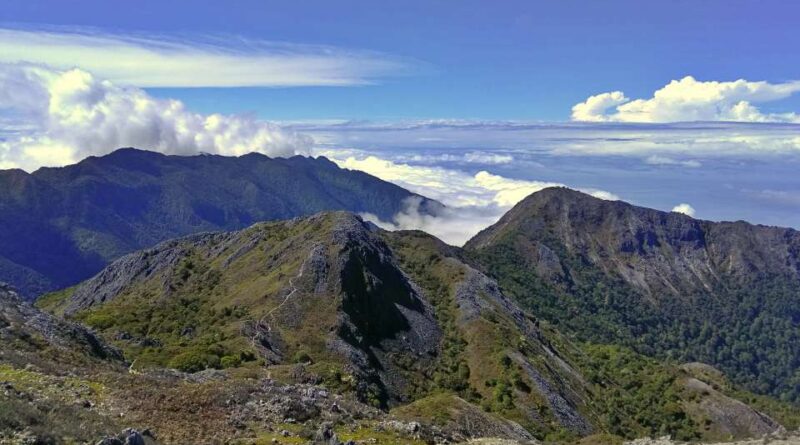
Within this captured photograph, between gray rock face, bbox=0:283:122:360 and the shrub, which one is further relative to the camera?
the shrub

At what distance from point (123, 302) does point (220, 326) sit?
5426 cm

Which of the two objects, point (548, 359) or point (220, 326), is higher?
point (220, 326)

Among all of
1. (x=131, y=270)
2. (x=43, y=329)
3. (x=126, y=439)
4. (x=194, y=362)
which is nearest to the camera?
(x=126, y=439)

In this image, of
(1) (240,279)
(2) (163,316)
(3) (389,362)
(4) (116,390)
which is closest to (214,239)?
(1) (240,279)

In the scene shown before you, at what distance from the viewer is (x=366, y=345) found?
319 ft

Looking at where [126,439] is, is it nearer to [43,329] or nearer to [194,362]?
[43,329]

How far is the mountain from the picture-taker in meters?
60.0

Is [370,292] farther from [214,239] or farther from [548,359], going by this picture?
[214,239]

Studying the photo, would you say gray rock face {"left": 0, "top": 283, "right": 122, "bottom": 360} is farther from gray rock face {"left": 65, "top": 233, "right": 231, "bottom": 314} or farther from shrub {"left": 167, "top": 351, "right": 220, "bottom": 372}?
gray rock face {"left": 65, "top": 233, "right": 231, "bottom": 314}

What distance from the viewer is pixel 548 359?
125m

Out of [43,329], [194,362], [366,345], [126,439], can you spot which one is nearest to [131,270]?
[366,345]

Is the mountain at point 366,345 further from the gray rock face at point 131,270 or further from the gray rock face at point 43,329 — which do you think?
the gray rock face at point 43,329

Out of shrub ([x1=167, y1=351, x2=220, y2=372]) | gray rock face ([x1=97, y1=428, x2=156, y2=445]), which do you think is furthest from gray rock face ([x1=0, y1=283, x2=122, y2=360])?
gray rock face ([x1=97, y1=428, x2=156, y2=445])

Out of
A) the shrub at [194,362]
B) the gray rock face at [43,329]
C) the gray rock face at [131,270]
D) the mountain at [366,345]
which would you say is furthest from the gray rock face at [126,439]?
the gray rock face at [131,270]
